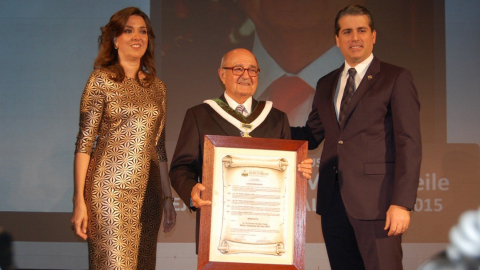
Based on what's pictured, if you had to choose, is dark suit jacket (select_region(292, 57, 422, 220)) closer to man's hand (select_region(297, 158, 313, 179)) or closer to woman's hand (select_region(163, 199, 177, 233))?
man's hand (select_region(297, 158, 313, 179))

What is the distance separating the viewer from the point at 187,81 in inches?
186

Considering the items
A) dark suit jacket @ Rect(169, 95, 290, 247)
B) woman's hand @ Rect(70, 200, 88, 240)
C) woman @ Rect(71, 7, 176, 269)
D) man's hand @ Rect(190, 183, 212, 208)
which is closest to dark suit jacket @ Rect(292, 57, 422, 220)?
dark suit jacket @ Rect(169, 95, 290, 247)

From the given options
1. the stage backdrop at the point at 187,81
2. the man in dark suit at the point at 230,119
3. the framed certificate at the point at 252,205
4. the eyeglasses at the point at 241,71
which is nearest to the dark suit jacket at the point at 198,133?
the man in dark suit at the point at 230,119

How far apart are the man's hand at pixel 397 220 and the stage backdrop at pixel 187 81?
2229mm

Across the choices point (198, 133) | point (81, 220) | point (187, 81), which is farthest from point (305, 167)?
point (187, 81)

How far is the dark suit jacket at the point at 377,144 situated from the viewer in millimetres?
2508

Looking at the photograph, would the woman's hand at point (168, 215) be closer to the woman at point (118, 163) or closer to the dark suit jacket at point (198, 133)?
the woman at point (118, 163)

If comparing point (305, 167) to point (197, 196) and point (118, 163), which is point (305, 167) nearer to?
point (197, 196)

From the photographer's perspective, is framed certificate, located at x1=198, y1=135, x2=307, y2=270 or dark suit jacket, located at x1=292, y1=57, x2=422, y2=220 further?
dark suit jacket, located at x1=292, y1=57, x2=422, y2=220

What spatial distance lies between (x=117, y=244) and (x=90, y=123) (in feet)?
2.03

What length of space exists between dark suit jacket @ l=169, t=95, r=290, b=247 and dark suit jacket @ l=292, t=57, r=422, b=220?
351 millimetres

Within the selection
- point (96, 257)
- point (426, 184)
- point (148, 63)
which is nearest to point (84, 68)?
point (148, 63)

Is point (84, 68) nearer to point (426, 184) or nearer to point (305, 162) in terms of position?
point (305, 162)

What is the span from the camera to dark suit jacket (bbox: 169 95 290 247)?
2496 mm
